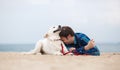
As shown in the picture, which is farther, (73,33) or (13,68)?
(73,33)

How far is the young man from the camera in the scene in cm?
707

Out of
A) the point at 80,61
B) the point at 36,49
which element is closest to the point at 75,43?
the point at 36,49

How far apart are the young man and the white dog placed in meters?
0.14

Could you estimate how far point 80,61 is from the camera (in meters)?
5.82

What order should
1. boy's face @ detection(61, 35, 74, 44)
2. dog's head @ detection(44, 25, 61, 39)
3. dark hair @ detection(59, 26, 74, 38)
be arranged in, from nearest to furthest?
1. dog's head @ detection(44, 25, 61, 39)
2. dark hair @ detection(59, 26, 74, 38)
3. boy's face @ detection(61, 35, 74, 44)

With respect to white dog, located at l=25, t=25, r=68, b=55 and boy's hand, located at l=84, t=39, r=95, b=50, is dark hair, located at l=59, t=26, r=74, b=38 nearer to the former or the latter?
white dog, located at l=25, t=25, r=68, b=55

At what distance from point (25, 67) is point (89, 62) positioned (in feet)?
3.45

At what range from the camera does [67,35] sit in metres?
7.14

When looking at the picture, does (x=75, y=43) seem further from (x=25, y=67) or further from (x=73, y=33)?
(x=25, y=67)

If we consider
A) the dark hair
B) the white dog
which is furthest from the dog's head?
the dark hair

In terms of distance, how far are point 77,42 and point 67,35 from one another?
34 cm

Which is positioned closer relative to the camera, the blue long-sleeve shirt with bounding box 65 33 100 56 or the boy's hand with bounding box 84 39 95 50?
the boy's hand with bounding box 84 39 95 50

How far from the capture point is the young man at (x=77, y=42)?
7.07m

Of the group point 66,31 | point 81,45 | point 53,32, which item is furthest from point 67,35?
point 81,45
